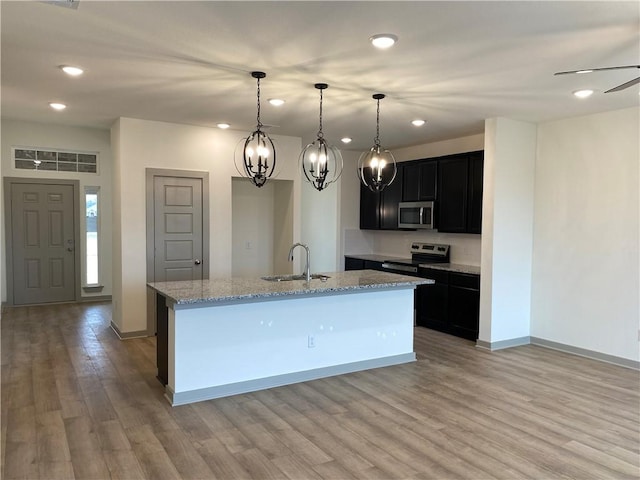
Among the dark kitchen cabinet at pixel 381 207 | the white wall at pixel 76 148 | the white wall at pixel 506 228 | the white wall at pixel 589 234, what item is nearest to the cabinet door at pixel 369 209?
the dark kitchen cabinet at pixel 381 207

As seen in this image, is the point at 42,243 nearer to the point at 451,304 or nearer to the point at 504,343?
the point at 451,304

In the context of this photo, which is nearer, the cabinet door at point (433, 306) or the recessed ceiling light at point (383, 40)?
the recessed ceiling light at point (383, 40)

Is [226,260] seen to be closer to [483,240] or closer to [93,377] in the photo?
[93,377]

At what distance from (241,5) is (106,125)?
4.32 meters

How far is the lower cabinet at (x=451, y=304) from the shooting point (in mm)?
5816

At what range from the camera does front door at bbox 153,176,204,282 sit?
5883 millimetres

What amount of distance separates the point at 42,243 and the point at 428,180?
600 centimetres

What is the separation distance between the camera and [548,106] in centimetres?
483

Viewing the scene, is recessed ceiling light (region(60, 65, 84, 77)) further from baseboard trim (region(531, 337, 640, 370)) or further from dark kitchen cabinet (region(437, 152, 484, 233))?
baseboard trim (region(531, 337, 640, 370))

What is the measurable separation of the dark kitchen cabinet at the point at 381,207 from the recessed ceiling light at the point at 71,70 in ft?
15.2

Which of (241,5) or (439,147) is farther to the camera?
(439,147)

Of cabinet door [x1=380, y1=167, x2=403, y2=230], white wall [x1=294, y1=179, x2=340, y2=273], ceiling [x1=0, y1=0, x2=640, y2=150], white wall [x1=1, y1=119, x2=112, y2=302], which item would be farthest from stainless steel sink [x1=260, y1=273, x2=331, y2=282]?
white wall [x1=1, y1=119, x2=112, y2=302]

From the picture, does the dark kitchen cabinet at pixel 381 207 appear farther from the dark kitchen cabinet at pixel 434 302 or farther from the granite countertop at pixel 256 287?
the granite countertop at pixel 256 287

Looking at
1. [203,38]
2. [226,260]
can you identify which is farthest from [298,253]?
[203,38]
